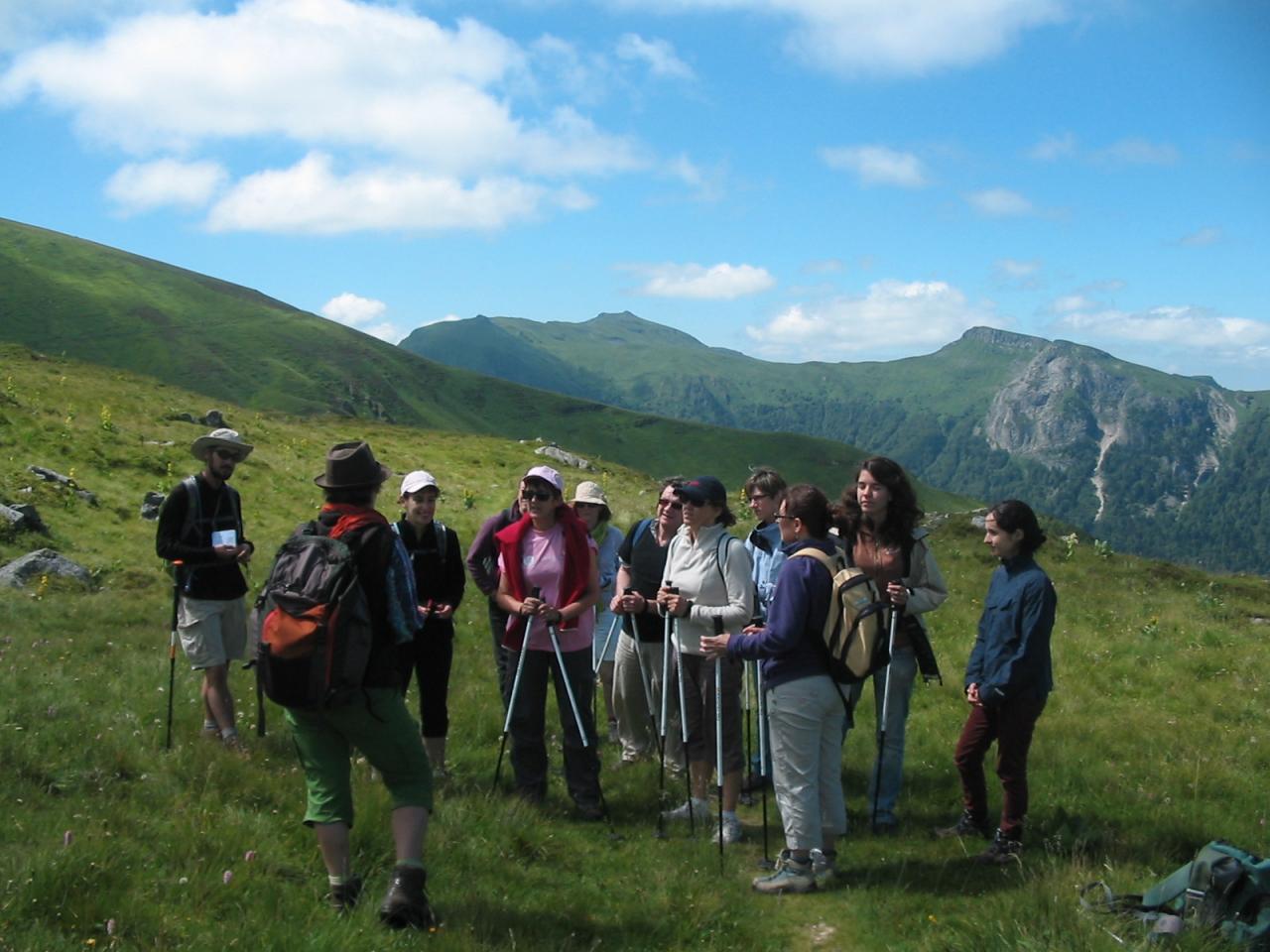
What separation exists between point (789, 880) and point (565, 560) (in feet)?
9.39

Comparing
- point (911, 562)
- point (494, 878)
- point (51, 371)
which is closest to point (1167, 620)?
point (911, 562)

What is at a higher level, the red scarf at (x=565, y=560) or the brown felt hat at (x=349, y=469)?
the brown felt hat at (x=349, y=469)

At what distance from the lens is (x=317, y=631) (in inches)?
196

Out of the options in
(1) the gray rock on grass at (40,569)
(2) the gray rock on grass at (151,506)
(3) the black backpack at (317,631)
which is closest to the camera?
(3) the black backpack at (317,631)

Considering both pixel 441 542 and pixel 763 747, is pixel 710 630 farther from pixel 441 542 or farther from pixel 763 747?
pixel 441 542

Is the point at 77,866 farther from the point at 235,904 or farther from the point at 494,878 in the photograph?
the point at 494,878

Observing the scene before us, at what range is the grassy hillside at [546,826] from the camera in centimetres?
507

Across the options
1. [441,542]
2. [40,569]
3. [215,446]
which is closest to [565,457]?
[40,569]

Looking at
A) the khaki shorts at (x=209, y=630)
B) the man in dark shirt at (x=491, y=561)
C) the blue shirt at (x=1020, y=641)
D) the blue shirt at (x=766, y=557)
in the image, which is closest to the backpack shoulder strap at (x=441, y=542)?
the man in dark shirt at (x=491, y=561)

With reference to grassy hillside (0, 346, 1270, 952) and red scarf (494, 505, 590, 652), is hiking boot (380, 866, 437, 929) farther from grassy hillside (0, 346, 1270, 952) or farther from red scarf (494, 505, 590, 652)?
red scarf (494, 505, 590, 652)

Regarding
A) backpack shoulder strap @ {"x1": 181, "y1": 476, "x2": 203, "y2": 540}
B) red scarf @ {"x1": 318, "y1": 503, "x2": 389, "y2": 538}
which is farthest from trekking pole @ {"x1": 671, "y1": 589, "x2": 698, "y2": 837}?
backpack shoulder strap @ {"x1": 181, "y1": 476, "x2": 203, "y2": 540}

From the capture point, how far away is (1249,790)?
8.71m

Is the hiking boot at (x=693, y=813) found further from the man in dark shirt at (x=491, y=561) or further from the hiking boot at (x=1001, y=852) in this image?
the hiking boot at (x=1001, y=852)

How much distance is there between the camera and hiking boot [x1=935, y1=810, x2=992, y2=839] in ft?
25.6
